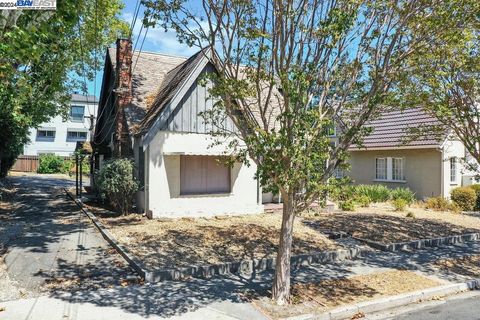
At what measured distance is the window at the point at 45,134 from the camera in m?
52.9

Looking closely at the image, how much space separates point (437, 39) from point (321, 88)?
2572 mm

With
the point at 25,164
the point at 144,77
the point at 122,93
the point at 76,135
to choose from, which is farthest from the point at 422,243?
the point at 76,135

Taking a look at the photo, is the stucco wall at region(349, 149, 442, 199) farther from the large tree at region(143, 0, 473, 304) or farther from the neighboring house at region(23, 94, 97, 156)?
the neighboring house at region(23, 94, 97, 156)

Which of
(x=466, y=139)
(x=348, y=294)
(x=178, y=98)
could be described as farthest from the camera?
(x=178, y=98)

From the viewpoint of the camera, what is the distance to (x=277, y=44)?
21.8 ft

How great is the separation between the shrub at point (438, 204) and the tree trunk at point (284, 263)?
1394 centimetres

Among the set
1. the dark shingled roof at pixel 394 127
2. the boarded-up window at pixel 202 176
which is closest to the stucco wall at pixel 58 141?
the dark shingled roof at pixel 394 127

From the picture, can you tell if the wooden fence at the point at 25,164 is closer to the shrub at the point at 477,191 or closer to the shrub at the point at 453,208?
the shrub at the point at 453,208

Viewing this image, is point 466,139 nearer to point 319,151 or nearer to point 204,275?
point 319,151

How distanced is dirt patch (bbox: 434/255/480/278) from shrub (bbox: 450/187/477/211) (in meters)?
9.53

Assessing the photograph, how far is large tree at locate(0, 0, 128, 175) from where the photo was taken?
6.38 m

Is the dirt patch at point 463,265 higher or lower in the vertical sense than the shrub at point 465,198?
lower

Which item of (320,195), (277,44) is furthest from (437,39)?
(320,195)

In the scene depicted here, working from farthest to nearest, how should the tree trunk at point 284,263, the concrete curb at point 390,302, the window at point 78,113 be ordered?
the window at point 78,113 < the tree trunk at point 284,263 < the concrete curb at point 390,302
